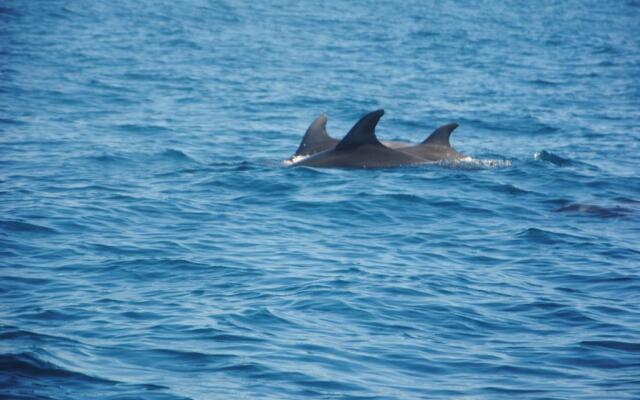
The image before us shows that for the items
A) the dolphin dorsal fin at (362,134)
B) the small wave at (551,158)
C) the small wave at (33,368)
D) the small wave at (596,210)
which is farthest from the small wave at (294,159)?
the small wave at (33,368)

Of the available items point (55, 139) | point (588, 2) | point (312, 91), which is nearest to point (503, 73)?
point (312, 91)

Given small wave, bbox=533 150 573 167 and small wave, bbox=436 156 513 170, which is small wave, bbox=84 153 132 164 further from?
small wave, bbox=533 150 573 167

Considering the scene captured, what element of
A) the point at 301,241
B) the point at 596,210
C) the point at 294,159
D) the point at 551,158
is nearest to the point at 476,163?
the point at 551,158

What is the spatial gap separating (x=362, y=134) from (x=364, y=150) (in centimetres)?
52

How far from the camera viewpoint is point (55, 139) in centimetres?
1881

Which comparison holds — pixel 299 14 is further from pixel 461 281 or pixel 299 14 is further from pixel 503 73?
pixel 461 281

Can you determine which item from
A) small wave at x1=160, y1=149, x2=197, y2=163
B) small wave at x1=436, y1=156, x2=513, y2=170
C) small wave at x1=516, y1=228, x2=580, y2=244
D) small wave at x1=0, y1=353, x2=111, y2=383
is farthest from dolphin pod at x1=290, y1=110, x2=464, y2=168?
small wave at x1=0, y1=353, x2=111, y2=383

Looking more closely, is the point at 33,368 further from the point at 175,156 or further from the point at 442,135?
the point at 442,135

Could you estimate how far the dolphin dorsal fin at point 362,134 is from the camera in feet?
52.4

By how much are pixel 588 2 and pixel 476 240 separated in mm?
59462

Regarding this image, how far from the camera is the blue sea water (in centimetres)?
848

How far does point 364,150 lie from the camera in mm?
16984

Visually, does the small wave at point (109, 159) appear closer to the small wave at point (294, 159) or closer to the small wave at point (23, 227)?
the small wave at point (294, 159)

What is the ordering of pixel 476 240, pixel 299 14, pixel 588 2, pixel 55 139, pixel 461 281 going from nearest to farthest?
pixel 461 281
pixel 476 240
pixel 55 139
pixel 299 14
pixel 588 2
